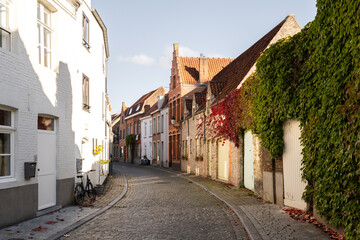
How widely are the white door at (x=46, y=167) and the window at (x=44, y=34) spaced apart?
1.85 m

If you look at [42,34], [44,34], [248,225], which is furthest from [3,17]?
[248,225]

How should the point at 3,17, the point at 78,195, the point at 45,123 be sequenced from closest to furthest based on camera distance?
the point at 3,17
the point at 45,123
the point at 78,195

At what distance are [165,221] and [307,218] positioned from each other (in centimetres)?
326

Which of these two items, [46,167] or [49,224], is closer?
[49,224]

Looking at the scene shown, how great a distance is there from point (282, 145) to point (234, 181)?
262 inches

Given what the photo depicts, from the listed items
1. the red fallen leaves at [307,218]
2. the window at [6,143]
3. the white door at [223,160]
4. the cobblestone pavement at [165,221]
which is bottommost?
the cobblestone pavement at [165,221]

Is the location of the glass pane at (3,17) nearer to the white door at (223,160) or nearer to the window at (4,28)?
the window at (4,28)

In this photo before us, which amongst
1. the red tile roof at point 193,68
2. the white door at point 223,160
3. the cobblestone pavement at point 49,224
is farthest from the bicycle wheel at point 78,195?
the red tile roof at point 193,68

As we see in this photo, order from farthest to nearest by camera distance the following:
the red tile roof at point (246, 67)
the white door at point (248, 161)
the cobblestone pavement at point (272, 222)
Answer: the red tile roof at point (246, 67), the white door at point (248, 161), the cobblestone pavement at point (272, 222)

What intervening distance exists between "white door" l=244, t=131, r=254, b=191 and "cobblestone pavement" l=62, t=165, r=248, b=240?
84.8 inches

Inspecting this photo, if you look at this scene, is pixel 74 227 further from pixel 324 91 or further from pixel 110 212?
pixel 324 91

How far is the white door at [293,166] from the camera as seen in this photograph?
9.70 m

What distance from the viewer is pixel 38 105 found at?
390 inches

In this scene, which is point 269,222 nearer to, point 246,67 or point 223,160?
point 223,160
